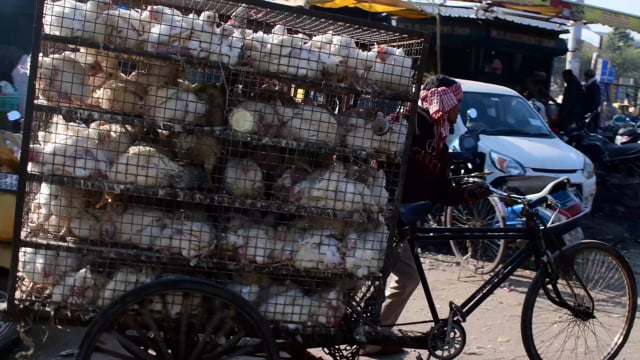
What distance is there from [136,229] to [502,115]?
19.0 feet

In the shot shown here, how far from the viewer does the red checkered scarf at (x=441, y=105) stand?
3631mm

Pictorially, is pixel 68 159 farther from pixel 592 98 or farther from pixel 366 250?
pixel 592 98

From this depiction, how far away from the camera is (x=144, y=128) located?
2828 mm

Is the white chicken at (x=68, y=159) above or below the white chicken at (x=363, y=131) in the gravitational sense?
below

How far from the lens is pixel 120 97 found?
2.77m

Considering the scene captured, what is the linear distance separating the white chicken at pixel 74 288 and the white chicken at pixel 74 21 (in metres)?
0.96

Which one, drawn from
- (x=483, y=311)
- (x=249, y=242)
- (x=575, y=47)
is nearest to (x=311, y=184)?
(x=249, y=242)

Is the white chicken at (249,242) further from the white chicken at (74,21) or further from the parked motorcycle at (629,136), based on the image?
the parked motorcycle at (629,136)

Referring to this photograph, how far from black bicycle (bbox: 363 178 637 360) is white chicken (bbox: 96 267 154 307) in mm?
1128

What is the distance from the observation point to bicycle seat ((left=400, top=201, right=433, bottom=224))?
11.5 ft

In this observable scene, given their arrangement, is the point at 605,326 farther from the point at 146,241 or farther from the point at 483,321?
the point at 146,241

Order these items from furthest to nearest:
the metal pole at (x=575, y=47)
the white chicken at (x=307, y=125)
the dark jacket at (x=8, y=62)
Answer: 1. the metal pole at (x=575, y=47)
2. the dark jacket at (x=8, y=62)
3. the white chicken at (x=307, y=125)

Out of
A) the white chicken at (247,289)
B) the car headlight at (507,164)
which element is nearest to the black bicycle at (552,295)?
the white chicken at (247,289)

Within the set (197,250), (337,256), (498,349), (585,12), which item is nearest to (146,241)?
(197,250)
